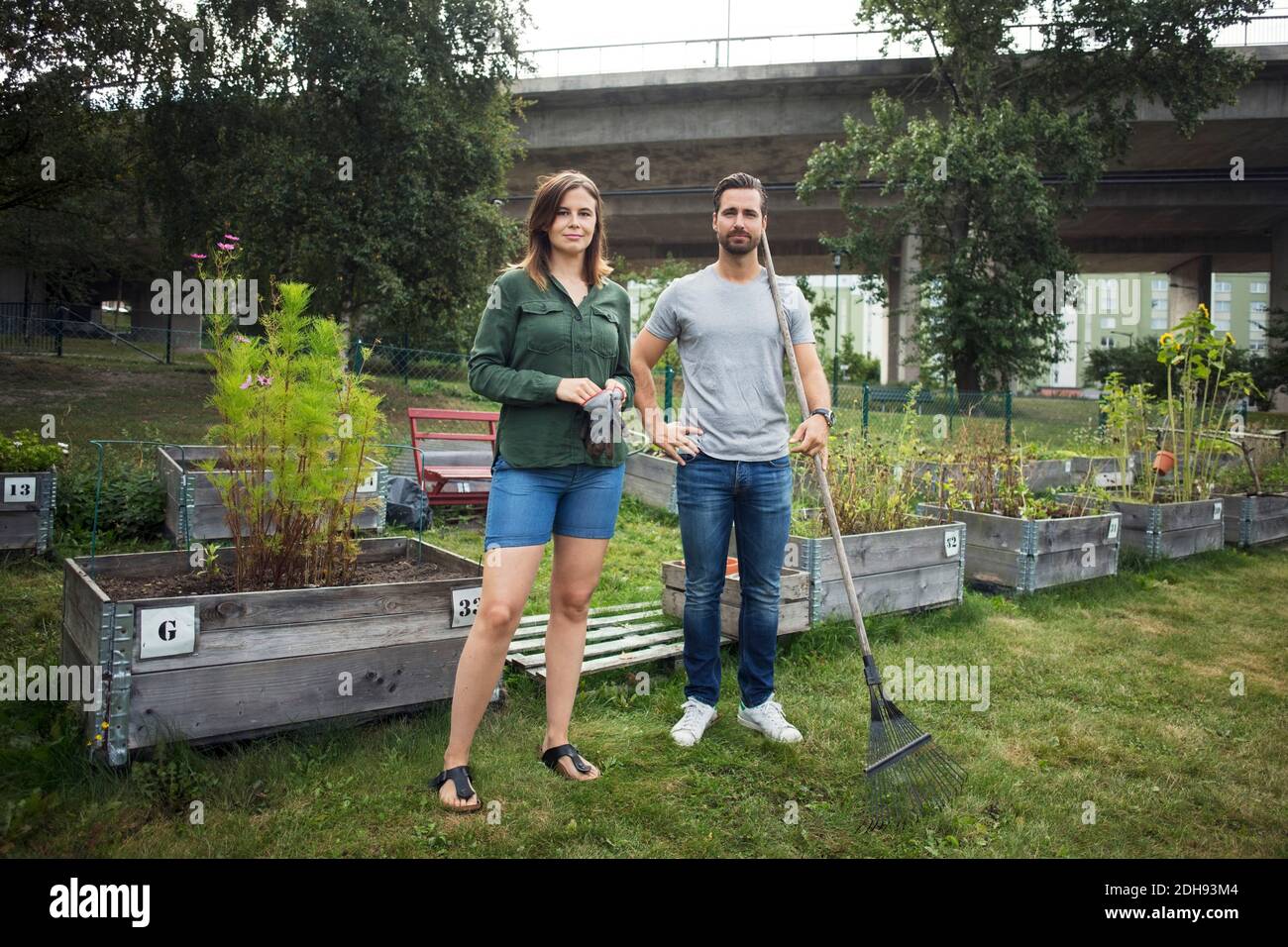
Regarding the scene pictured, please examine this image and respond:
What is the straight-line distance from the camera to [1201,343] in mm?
7609

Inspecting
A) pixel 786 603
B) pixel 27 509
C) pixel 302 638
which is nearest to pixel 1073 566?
pixel 786 603

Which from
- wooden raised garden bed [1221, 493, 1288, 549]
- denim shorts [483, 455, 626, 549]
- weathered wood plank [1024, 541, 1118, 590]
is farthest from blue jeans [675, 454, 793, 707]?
wooden raised garden bed [1221, 493, 1288, 549]

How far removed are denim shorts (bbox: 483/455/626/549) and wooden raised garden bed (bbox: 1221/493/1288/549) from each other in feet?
23.4

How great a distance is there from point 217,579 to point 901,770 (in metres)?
2.71

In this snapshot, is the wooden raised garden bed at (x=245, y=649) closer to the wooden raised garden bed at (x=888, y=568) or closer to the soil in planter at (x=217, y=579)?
the soil in planter at (x=217, y=579)

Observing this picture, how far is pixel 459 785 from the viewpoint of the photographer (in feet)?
9.77

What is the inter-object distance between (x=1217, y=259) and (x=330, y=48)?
112 feet

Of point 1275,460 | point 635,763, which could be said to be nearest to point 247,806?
point 635,763

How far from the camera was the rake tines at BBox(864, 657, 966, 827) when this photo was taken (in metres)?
3.11

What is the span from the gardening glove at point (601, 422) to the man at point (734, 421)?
0.36 metres

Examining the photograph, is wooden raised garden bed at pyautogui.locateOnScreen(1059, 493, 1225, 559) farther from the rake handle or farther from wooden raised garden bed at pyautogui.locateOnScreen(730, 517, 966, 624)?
the rake handle

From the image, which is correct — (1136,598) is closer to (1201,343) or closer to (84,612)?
(1201,343)

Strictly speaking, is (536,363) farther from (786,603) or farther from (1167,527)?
(1167,527)

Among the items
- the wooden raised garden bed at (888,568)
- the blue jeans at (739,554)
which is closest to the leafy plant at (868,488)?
the wooden raised garden bed at (888,568)
